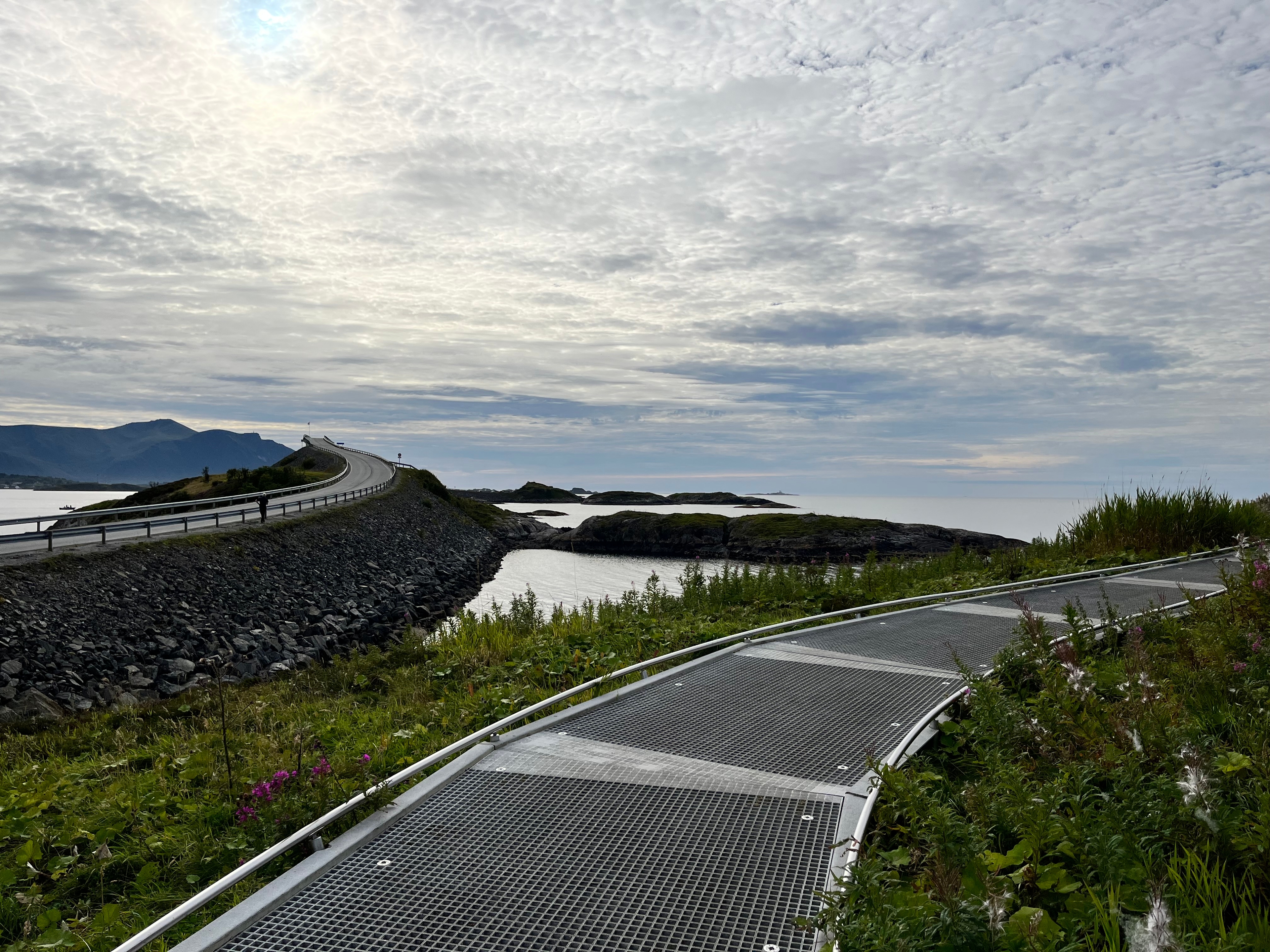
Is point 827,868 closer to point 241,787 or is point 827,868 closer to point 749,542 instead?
point 241,787

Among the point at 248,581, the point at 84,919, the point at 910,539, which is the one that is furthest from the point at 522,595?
the point at 910,539

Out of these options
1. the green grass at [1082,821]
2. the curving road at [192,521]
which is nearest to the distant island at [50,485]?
the curving road at [192,521]

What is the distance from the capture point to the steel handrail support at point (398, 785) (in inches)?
136

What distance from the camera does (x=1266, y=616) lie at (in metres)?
6.46

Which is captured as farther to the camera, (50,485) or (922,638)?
(50,485)

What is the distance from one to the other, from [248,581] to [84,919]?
19817mm

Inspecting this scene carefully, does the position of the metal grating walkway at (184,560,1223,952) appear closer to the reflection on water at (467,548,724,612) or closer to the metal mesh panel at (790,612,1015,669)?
the metal mesh panel at (790,612,1015,669)

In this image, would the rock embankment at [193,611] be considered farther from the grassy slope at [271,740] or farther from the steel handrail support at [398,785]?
the steel handrail support at [398,785]

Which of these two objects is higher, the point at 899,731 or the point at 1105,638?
the point at 1105,638

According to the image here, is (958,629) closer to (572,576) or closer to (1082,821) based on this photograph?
(1082,821)

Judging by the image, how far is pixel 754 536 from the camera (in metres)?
53.6

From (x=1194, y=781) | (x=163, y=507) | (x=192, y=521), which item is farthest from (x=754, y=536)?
(x=1194, y=781)

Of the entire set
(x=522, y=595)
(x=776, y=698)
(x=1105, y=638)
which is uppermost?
(x=1105, y=638)

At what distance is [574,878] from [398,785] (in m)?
1.48
